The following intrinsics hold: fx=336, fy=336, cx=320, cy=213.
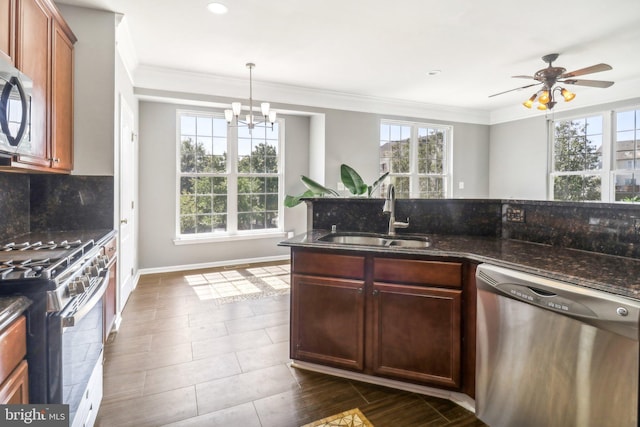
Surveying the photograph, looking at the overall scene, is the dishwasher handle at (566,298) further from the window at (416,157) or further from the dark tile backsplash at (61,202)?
the window at (416,157)

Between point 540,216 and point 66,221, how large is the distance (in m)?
3.59

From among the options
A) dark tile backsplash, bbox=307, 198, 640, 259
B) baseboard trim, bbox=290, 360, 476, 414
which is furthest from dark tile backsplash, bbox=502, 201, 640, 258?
baseboard trim, bbox=290, 360, 476, 414

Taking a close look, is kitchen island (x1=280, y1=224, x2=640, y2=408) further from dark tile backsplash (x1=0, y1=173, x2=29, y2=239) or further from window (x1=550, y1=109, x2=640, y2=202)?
window (x1=550, y1=109, x2=640, y2=202)

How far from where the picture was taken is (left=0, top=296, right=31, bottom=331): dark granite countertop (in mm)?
1025

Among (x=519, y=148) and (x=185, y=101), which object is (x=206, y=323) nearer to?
(x=185, y=101)

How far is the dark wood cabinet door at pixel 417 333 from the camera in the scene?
6.30 ft

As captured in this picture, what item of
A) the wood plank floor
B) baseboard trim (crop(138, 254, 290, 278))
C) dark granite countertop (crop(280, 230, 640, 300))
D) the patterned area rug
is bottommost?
the patterned area rug

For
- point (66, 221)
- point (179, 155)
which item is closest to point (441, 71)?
point (179, 155)

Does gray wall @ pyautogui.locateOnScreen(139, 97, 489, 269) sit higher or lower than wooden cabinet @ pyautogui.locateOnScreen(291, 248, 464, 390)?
higher

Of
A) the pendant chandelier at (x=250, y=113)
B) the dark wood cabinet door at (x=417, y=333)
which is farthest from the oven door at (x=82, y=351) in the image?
the pendant chandelier at (x=250, y=113)

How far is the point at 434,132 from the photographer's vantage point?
22.3ft

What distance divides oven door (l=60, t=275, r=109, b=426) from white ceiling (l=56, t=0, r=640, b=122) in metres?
2.48

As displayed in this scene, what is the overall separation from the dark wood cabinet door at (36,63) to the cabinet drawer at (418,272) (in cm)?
202

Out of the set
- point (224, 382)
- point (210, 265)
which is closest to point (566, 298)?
point (224, 382)
